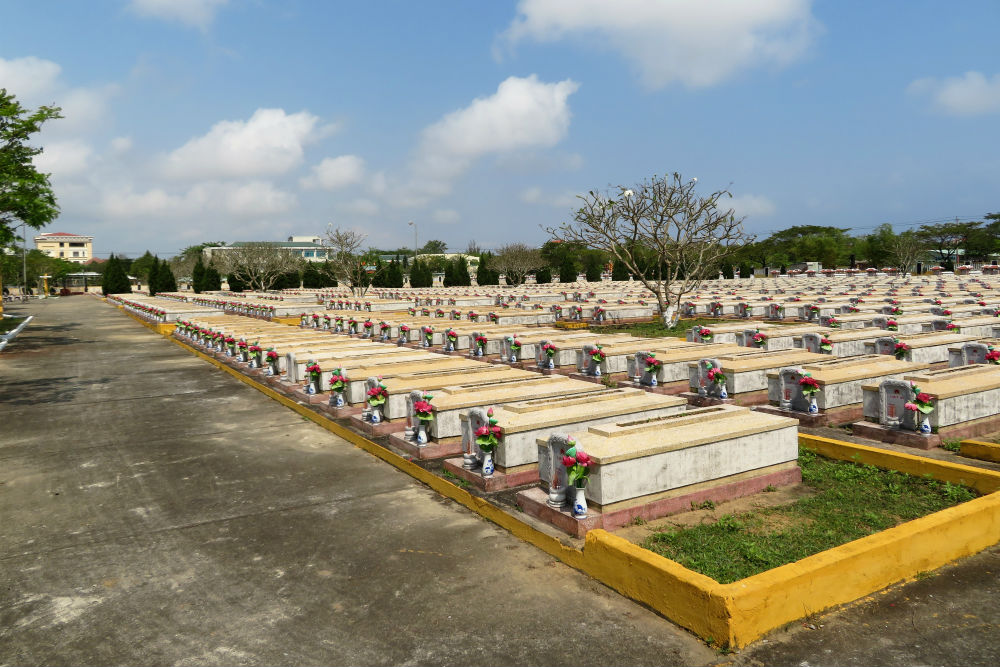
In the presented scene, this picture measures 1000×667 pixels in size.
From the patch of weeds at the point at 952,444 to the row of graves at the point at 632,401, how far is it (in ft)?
0.46

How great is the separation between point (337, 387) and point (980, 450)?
32.4 ft

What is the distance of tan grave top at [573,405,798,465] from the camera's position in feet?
22.7

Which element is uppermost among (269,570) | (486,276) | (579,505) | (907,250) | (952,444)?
(907,250)

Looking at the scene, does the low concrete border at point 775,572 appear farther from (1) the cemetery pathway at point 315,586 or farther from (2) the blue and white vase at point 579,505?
(2) the blue and white vase at point 579,505

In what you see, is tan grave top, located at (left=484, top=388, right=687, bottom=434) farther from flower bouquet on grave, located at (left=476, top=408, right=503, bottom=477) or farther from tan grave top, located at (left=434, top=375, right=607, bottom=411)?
tan grave top, located at (left=434, top=375, right=607, bottom=411)

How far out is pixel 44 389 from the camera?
56.4ft

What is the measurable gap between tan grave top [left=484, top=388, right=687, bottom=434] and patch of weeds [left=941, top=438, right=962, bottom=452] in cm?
352

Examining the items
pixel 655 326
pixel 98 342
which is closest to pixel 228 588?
pixel 655 326

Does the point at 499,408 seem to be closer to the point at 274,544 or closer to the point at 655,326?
the point at 274,544

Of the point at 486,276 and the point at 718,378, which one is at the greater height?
the point at 486,276

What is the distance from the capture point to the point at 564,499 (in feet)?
22.9

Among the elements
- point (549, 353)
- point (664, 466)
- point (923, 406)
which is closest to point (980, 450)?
point (923, 406)

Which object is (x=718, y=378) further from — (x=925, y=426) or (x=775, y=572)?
(x=775, y=572)

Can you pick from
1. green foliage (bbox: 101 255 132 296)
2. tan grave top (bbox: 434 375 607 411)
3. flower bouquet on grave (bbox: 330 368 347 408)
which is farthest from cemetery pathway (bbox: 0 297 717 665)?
green foliage (bbox: 101 255 132 296)
